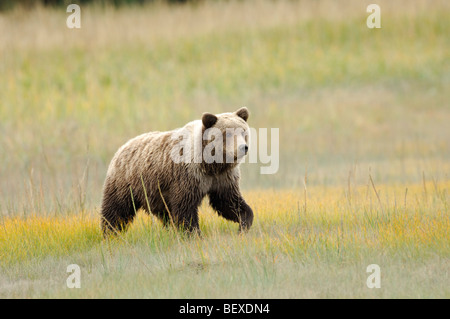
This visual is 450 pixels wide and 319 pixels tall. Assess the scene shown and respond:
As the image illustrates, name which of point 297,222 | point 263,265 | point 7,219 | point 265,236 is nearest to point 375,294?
point 263,265

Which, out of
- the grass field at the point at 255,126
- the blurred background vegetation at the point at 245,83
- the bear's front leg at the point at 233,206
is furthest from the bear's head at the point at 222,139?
the blurred background vegetation at the point at 245,83

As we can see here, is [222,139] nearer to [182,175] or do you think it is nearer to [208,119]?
[208,119]

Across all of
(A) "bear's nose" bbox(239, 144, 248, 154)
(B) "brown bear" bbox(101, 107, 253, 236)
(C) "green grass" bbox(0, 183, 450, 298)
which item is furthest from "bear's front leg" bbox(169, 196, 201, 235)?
(A) "bear's nose" bbox(239, 144, 248, 154)

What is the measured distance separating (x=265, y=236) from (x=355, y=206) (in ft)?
4.87

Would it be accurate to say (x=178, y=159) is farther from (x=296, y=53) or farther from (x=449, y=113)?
(x=296, y=53)

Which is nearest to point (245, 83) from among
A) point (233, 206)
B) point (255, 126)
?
point (255, 126)

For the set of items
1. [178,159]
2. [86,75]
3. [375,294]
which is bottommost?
[375,294]

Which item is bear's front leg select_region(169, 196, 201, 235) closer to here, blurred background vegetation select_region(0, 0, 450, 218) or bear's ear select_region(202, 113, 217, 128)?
bear's ear select_region(202, 113, 217, 128)

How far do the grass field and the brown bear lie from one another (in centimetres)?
24

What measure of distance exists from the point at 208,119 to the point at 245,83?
1073 cm

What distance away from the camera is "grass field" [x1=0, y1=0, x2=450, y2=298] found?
19.5 feet

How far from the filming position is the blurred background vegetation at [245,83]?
41.5ft

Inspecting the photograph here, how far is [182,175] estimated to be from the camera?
689cm

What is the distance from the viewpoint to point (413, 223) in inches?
264
